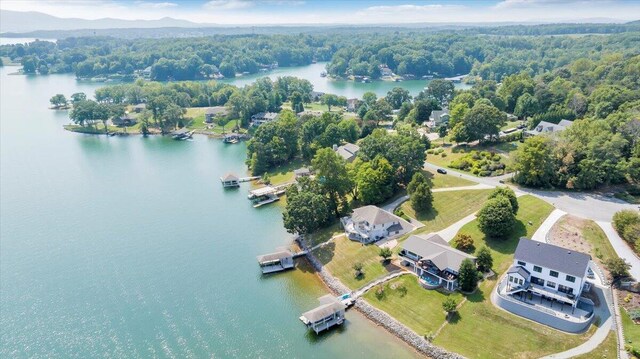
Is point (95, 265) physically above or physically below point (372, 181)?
below

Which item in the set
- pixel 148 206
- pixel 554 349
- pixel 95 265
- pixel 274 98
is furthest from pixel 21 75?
pixel 554 349

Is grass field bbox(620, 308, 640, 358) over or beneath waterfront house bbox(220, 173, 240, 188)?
beneath

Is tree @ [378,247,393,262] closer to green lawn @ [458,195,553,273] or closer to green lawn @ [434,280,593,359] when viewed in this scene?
green lawn @ [458,195,553,273]

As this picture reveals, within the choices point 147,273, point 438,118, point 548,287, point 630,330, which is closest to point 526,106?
point 438,118

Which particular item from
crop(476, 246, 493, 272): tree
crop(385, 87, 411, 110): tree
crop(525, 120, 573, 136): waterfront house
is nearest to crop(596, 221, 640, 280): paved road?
crop(476, 246, 493, 272): tree

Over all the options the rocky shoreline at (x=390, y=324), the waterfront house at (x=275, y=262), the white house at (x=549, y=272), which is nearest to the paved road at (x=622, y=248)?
the white house at (x=549, y=272)

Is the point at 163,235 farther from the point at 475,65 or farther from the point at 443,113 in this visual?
the point at 475,65
